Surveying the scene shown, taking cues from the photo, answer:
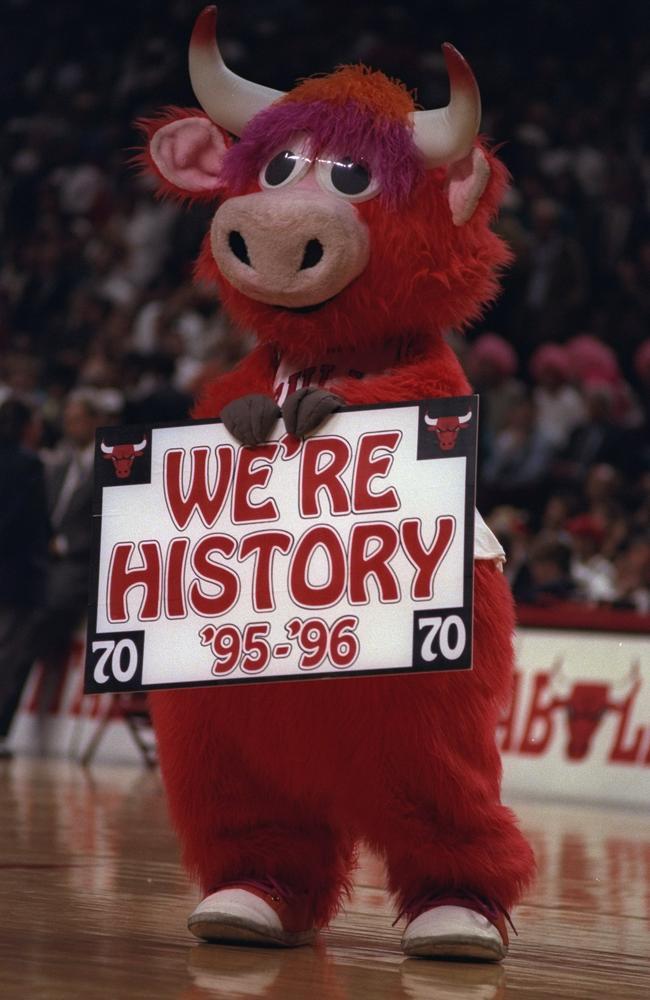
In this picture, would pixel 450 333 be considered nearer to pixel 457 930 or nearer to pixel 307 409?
pixel 307 409

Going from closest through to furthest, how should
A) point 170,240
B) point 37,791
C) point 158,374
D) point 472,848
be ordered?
point 472,848 → point 37,791 → point 158,374 → point 170,240

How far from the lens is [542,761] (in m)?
7.62

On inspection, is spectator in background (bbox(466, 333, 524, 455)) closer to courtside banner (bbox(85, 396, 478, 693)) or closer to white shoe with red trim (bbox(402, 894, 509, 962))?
courtside banner (bbox(85, 396, 478, 693))

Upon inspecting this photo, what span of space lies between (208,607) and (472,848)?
2.20ft

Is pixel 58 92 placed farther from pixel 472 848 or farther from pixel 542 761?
pixel 472 848

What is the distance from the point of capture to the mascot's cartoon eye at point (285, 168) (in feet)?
11.1

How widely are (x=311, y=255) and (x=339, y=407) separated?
329mm

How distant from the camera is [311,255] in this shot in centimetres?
329

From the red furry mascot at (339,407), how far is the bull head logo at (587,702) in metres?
4.22

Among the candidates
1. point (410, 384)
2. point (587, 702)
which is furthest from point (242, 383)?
point (587, 702)

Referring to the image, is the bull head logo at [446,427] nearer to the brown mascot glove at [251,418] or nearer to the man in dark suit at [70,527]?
the brown mascot glove at [251,418]

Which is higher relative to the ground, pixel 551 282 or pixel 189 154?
pixel 551 282

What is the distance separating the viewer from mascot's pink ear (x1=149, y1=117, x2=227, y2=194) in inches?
140

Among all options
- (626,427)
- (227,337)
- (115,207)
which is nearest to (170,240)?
(115,207)
